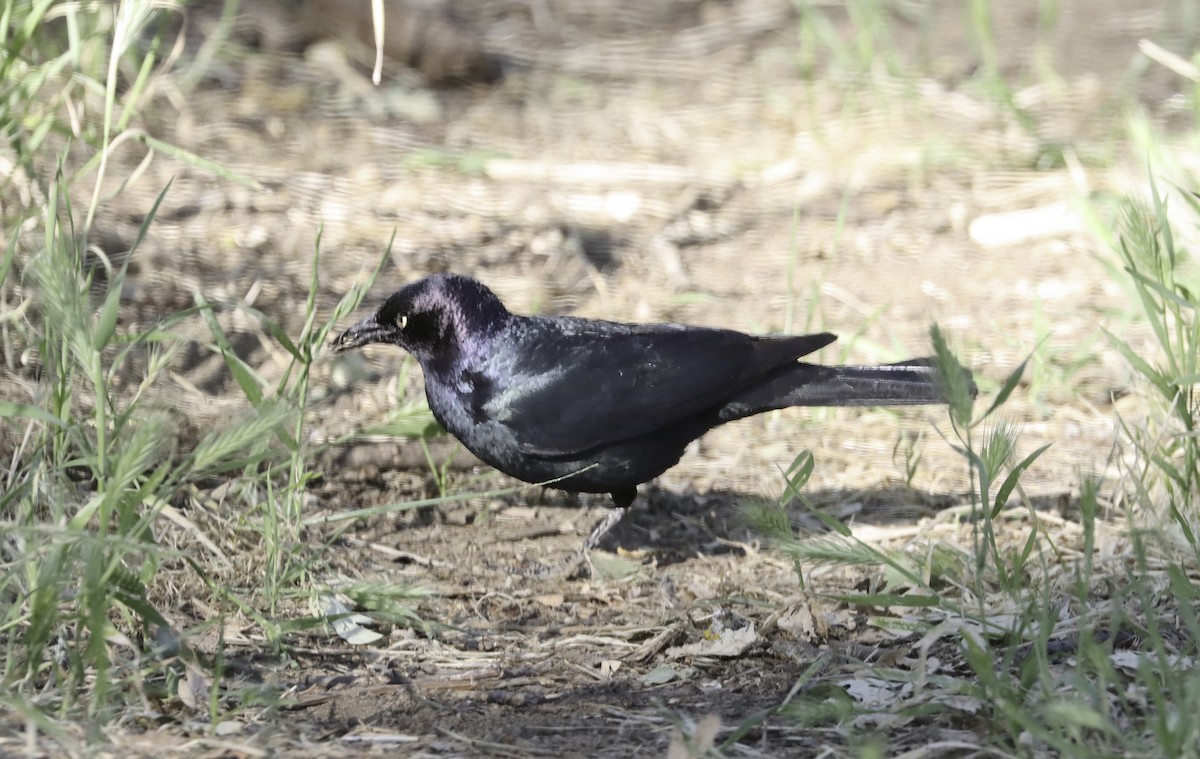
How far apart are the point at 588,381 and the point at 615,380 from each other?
0.27 ft

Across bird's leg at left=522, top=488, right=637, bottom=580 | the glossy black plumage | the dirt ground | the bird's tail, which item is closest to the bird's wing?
the glossy black plumage

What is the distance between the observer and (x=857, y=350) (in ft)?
16.5

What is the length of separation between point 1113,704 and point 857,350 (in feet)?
8.51

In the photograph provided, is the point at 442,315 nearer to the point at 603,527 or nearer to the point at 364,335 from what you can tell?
A: the point at 364,335

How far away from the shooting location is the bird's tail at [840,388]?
3930 mm

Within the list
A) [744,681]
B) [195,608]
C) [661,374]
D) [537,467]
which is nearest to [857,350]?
[661,374]

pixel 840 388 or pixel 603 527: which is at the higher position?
pixel 840 388

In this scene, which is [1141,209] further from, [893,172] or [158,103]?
[158,103]

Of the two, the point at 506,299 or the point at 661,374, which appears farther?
the point at 506,299

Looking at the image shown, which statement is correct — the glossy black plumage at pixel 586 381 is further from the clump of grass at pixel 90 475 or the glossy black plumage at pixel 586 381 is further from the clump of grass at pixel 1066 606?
the clump of grass at pixel 1066 606

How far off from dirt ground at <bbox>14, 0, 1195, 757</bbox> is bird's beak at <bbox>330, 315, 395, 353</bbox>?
1.13 feet

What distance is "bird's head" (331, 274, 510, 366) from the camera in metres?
3.97

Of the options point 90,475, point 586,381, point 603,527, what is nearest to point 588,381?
point 586,381

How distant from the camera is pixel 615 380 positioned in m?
3.96
